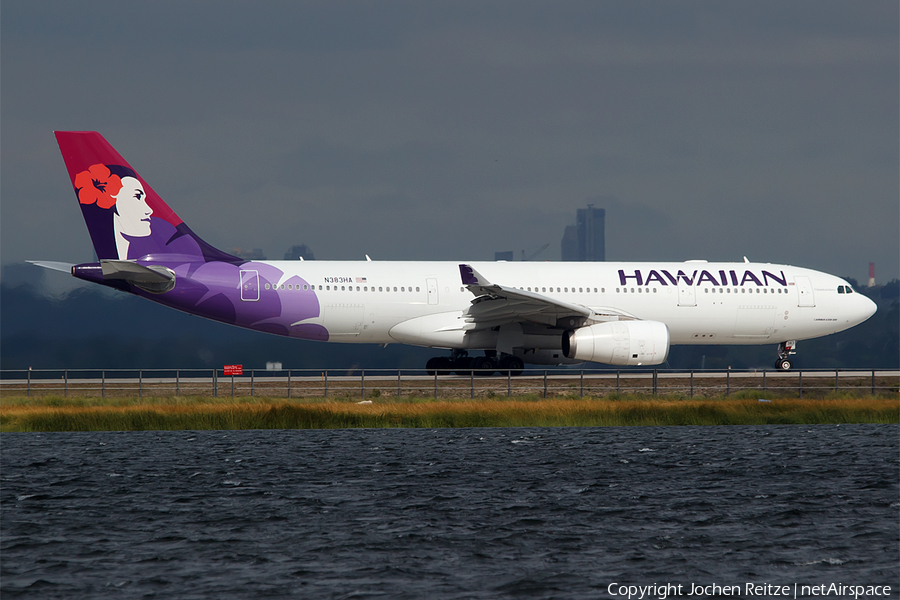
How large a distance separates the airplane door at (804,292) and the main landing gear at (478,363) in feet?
36.7

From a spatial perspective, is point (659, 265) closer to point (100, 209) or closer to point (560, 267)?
point (560, 267)

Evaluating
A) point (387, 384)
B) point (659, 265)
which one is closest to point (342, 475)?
point (387, 384)

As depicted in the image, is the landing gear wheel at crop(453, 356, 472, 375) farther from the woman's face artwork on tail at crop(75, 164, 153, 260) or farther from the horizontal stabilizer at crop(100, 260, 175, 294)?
the woman's face artwork on tail at crop(75, 164, 153, 260)

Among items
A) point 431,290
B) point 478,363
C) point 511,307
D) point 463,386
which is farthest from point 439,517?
point 478,363

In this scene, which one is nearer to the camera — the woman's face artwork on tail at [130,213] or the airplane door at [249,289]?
the airplane door at [249,289]

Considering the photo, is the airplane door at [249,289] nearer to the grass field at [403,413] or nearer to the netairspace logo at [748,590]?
the grass field at [403,413]

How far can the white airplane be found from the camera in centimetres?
3322

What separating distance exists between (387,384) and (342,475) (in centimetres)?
1171

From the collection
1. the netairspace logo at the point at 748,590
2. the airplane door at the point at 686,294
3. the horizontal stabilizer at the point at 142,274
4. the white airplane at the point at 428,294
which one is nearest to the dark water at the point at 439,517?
the netairspace logo at the point at 748,590

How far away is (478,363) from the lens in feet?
117

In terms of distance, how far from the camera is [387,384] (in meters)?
33.8

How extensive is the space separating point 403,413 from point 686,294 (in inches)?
512

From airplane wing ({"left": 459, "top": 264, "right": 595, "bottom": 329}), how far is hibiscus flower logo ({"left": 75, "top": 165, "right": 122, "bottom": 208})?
12392 mm

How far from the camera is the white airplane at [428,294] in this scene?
109 ft
